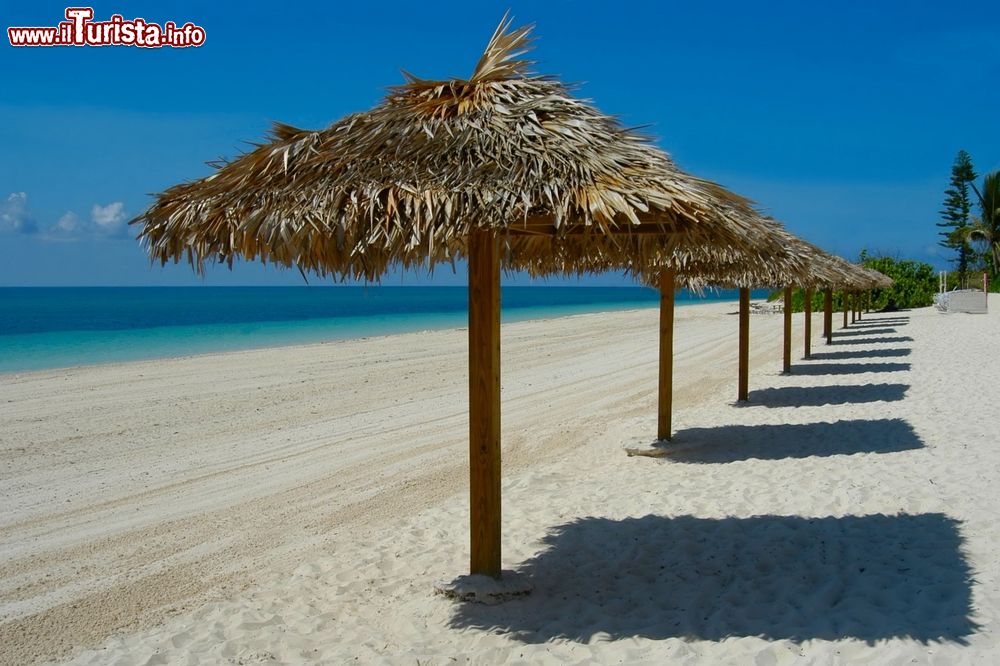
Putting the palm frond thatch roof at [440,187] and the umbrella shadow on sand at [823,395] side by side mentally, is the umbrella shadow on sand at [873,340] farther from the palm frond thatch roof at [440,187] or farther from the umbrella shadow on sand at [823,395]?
the palm frond thatch roof at [440,187]

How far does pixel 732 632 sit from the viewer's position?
3039 millimetres

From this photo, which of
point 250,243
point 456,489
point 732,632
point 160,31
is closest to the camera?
point 732,632

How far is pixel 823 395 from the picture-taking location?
952 centimetres

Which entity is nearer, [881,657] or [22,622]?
[881,657]

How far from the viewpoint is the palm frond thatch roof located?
9.89 feet

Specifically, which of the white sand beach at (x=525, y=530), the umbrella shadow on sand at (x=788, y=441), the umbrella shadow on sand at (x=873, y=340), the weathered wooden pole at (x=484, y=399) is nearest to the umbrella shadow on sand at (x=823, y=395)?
the white sand beach at (x=525, y=530)

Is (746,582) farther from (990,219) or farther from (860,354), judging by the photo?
(990,219)

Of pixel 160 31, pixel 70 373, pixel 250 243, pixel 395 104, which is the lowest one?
pixel 70 373

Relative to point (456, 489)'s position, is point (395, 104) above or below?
above

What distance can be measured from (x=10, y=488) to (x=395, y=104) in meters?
4.62

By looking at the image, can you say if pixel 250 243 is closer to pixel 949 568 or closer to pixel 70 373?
pixel 949 568

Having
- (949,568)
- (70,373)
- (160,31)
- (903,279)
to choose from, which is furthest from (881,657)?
(903,279)

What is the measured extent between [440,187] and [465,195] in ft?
0.38

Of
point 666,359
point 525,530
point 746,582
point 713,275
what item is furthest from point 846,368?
point 746,582
